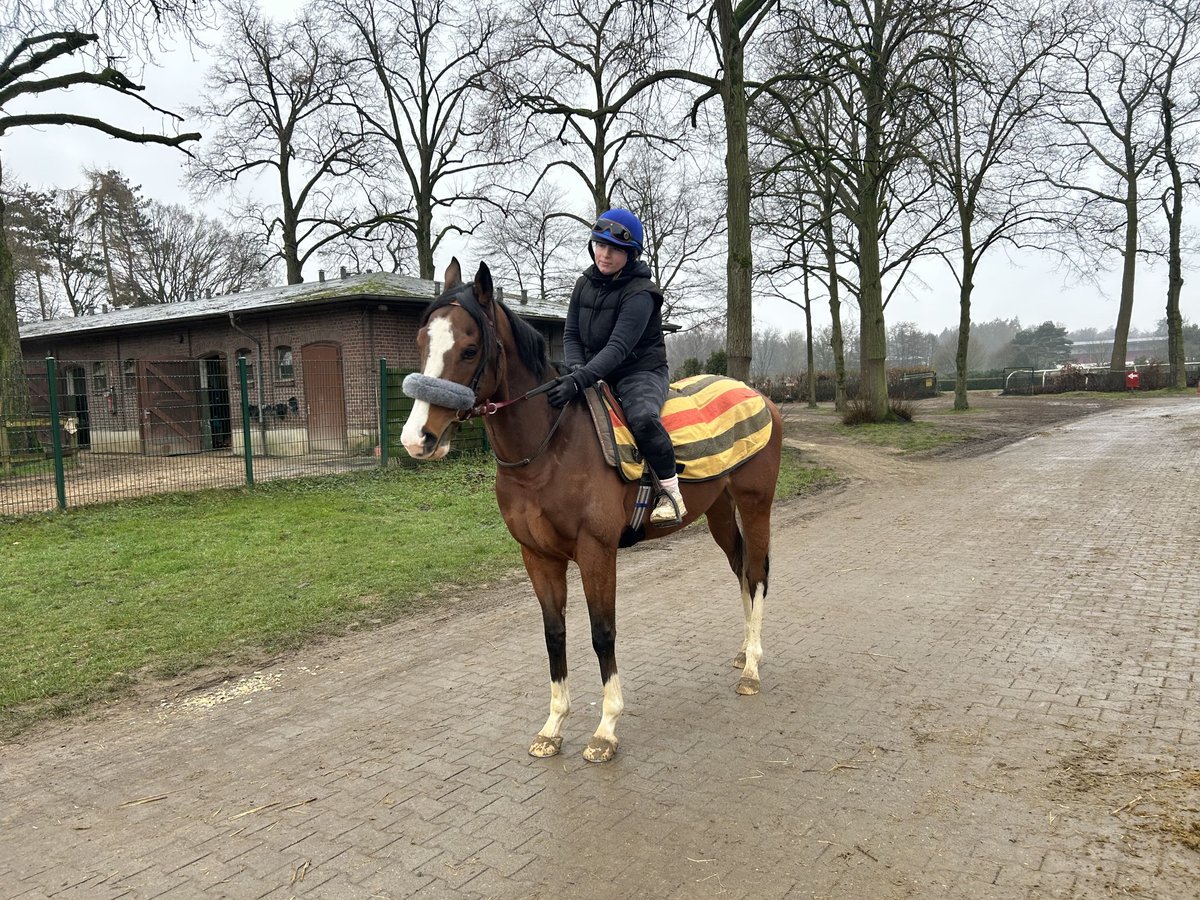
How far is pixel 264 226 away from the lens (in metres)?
33.3

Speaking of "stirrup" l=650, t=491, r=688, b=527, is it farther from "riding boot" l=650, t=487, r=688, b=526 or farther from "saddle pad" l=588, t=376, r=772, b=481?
"saddle pad" l=588, t=376, r=772, b=481

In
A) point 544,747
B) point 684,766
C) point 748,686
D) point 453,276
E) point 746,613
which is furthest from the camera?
point 746,613

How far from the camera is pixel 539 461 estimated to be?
3.65 m

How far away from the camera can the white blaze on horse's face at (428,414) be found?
3.02m

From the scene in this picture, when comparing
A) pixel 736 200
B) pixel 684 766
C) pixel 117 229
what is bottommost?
pixel 684 766

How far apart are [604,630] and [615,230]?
2.11 metres

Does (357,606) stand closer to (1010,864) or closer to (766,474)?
(766,474)

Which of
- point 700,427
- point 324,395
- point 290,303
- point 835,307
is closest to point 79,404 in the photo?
point 290,303

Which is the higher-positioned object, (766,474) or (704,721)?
(766,474)

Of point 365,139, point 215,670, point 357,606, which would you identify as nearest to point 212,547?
point 357,606

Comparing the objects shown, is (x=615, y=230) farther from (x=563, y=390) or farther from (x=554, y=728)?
(x=554, y=728)

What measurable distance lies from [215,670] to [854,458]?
14597 millimetres

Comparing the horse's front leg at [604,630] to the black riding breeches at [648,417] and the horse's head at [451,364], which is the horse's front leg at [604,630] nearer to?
the black riding breeches at [648,417]

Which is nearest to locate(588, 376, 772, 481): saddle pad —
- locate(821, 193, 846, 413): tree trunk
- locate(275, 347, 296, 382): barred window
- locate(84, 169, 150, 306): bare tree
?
locate(275, 347, 296, 382): barred window
